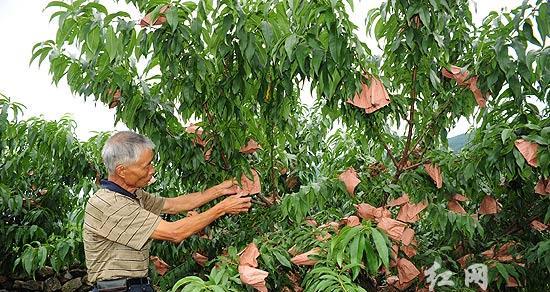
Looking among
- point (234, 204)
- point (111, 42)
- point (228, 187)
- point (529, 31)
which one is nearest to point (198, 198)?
point (228, 187)

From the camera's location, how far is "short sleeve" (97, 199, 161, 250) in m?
1.67

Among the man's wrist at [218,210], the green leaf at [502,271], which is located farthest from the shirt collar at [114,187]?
the green leaf at [502,271]

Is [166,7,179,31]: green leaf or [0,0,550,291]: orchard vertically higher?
[166,7,179,31]: green leaf

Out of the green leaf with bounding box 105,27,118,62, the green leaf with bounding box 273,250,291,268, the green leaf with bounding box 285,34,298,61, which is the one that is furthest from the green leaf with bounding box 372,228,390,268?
the green leaf with bounding box 105,27,118,62

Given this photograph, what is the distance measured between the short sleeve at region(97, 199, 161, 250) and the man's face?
8cm

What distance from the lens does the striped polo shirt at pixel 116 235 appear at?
5.49ft

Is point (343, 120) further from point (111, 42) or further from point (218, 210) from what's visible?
point (111, 42)

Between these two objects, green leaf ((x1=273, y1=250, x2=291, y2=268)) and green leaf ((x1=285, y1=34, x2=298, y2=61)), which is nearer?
green leaf ((x1=285, y1=34, x2=298, y2=61))

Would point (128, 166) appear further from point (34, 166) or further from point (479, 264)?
point (34, 166)

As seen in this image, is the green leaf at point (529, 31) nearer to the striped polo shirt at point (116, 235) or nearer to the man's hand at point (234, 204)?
the man's hand at point (234, 204)

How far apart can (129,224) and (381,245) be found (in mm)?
678

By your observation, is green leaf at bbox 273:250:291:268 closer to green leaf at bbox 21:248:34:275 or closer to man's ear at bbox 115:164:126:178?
man's ear at bbox 115:164:126:178

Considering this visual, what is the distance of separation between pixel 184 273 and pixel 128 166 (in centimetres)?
60

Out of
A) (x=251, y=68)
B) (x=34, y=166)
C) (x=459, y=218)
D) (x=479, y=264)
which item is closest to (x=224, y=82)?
(x=251, y=68)
